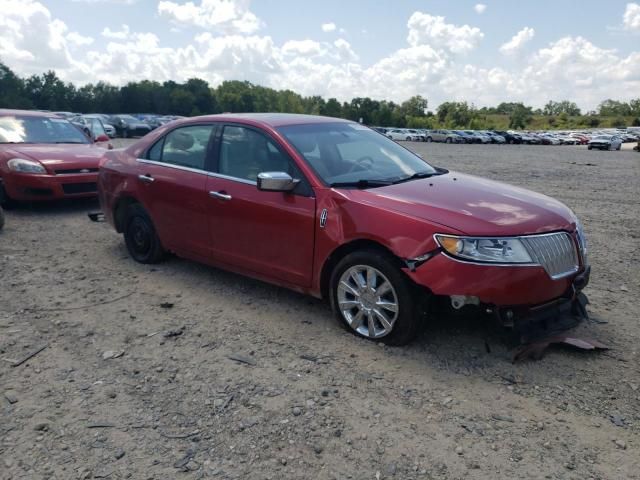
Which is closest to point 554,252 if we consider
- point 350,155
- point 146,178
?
point 350,155

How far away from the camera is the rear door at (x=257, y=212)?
4398 millimetres

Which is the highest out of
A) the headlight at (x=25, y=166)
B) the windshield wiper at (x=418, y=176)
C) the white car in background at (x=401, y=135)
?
the windshield wiper at (x=418, y=176)

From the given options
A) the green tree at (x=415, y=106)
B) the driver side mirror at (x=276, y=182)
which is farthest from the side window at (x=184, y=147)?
the green tree at (x=415, y=106)

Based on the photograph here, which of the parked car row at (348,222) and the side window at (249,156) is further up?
the side window at (249,156)

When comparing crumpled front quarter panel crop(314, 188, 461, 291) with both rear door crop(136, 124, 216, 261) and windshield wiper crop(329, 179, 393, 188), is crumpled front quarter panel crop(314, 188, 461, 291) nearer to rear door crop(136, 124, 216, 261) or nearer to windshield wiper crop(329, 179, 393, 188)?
windshield wiper crop(329, 179, 393, 188)

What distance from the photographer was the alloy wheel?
398 centimetres

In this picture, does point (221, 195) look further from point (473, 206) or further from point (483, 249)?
point (483, 249)

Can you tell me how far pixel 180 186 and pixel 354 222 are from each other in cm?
208

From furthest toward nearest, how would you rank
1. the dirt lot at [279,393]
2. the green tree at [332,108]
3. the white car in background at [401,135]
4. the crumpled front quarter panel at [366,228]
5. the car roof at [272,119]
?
the green tree at [332,108] < the white car in background at [401,135] < the car roof at [272,119] < the crumpled front quarter panel at [366,228] < the dirt lot at [279,393]

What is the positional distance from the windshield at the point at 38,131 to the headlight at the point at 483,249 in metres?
8.21

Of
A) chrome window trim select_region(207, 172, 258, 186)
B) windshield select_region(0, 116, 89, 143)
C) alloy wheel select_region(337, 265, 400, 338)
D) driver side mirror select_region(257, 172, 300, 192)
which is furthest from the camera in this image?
windshield select_region(0, 116, 89, 143)

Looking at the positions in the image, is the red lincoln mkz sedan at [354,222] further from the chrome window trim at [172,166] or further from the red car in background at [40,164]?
the red car in background at [40,164]

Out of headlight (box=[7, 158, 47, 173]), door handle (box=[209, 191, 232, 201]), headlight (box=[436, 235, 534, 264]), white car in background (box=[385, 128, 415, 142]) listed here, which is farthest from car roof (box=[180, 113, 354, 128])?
white car in background (box=[385, 128, 415, 142])

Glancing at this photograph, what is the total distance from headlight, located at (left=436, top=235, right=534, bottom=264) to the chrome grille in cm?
12
